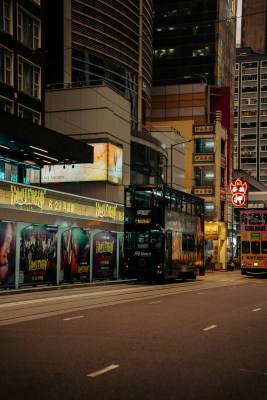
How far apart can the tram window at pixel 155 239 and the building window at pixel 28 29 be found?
13.5m

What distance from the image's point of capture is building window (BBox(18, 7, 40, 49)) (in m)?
31.9

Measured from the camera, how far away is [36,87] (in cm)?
3353

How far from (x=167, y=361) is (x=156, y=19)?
315ft

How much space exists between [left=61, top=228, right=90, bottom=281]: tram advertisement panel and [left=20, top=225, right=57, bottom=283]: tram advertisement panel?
0.95 metres

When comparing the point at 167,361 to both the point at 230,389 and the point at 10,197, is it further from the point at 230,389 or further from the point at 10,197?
the point at 10,197

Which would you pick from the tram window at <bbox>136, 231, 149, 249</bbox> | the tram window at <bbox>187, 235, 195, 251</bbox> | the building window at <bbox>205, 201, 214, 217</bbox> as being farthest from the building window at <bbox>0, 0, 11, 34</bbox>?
the building window at <bbox>205, 201, 214, 217</bbox>

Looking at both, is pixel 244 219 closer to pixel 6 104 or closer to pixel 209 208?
pixel 6 104

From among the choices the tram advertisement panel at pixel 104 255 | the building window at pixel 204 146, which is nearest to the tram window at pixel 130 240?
the tram advertisement panel at pixel 104 255

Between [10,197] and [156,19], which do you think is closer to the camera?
[10,197]

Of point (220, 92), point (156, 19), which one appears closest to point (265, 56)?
point (156, 19)

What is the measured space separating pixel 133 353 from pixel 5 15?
84.2 feet

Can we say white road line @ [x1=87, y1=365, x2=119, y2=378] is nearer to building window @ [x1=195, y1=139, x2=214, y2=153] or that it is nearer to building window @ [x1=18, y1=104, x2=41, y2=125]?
building window @ [x1=18, y1=104, x2=41, y2=125]

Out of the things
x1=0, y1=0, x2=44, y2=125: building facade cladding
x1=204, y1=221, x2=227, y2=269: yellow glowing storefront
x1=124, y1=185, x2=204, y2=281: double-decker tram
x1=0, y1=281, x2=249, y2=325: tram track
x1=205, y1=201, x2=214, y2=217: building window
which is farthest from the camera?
x1=205, y1=201, x2=214, y2=217: building window

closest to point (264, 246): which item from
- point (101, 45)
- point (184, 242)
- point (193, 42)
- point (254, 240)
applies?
point (254, 240)
